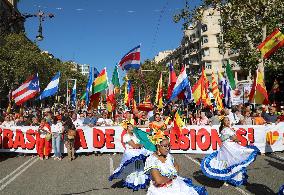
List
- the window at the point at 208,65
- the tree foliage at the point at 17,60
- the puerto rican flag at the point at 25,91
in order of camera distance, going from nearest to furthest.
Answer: the puerto rican flag at the point at 25,91
the tree foliage at the point at 17,60
the window at the point at 208,65

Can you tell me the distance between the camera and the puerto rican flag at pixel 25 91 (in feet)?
62.0

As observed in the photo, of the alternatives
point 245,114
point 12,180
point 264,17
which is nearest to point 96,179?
point 12,180

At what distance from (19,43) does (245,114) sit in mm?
39638

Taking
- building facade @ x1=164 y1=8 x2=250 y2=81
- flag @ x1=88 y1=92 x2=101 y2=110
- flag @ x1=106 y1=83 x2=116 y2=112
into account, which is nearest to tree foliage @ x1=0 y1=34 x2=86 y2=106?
flag @ x1=106 y1=83 x2=116 y2=112

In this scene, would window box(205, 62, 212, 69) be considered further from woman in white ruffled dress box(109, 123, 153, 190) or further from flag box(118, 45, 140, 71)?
woman in white ruffled dress box(109, 123, 153, 190)

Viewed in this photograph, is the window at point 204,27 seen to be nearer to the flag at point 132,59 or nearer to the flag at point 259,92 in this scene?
the flag at point 132,59

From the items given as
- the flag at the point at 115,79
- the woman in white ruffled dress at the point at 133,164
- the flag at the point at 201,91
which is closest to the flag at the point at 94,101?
the flag at the point at 115,79

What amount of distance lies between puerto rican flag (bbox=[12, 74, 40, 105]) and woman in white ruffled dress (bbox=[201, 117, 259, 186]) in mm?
11123

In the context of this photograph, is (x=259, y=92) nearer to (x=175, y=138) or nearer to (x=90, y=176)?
(x=175, y=138)

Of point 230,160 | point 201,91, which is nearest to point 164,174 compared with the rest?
point 230,160

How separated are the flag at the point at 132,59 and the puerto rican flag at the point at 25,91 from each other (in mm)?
4292

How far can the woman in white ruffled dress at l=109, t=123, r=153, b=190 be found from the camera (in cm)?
909

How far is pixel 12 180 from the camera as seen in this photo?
11195 mm

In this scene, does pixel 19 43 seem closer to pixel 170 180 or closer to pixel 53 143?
pixel 53 143
